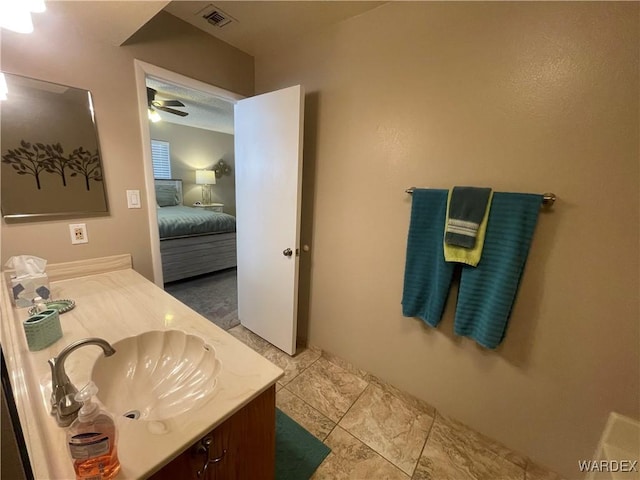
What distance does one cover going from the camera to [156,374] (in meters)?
0.92

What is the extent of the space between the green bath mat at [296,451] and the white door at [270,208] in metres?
0.62

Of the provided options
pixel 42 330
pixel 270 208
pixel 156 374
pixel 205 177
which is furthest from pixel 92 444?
pixel 205 177

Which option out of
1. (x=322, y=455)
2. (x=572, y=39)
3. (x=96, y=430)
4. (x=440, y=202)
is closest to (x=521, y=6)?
(x=572, y=39)

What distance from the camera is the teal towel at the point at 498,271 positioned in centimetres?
110

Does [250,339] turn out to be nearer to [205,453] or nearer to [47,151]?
[205,453]

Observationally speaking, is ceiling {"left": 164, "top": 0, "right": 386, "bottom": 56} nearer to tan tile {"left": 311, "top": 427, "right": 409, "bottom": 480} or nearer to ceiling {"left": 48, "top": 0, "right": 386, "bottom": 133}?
ceiling {"left": 48, "top": 0, "right": 386, "bottom": 133}

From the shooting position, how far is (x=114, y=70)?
1.39m

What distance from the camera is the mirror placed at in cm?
116

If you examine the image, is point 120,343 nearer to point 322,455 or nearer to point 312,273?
point 322,455

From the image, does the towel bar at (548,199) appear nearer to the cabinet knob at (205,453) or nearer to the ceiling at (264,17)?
the ceiling at (264,17)

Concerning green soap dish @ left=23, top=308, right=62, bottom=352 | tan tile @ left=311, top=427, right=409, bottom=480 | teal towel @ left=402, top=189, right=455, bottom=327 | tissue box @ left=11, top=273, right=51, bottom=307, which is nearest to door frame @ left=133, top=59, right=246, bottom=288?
tissue box @ left=11, top=273, right=51, bottom=307

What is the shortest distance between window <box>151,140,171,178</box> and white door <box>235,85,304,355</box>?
427 centimetres

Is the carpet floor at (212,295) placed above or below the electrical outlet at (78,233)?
below

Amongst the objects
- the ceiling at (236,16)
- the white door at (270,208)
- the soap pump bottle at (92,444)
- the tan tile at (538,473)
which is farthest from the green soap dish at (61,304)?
the tan tile at (538,473)
